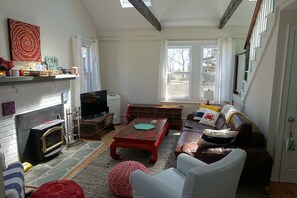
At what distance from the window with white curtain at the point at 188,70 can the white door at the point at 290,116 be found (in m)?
2.66

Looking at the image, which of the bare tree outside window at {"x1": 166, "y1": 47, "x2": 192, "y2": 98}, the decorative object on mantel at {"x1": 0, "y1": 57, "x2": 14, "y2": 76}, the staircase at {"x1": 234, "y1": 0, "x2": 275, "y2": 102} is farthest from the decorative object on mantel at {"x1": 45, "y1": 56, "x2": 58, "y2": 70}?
the staircase at {"x1": 234, "y1": 0, "x2": 275, "y2": 102}

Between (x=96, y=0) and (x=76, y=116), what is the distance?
2.68 meters

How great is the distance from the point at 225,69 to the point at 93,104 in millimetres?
3213

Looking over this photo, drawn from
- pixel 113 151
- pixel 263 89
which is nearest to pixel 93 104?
pixel 113 151

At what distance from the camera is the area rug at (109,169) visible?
2.41m

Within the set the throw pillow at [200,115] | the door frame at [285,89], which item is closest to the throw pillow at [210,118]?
the throw pillow at [200,115]

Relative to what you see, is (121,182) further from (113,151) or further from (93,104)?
(93,104)

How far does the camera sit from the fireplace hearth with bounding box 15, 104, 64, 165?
2.94m

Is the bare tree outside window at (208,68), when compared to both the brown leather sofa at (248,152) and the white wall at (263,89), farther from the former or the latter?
the brown leather sofa at (248,152)

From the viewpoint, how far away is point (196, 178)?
1269 mm

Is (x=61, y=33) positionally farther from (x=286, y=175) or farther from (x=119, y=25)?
(x=286, y=175)

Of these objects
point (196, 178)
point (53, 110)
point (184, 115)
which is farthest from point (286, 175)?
point (53, 110)

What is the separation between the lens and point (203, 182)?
4.24ft

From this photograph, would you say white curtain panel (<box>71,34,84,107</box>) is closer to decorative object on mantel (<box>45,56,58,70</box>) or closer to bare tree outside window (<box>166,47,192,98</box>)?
decorative object on mantel (<box>45,56,58,70</box>)
